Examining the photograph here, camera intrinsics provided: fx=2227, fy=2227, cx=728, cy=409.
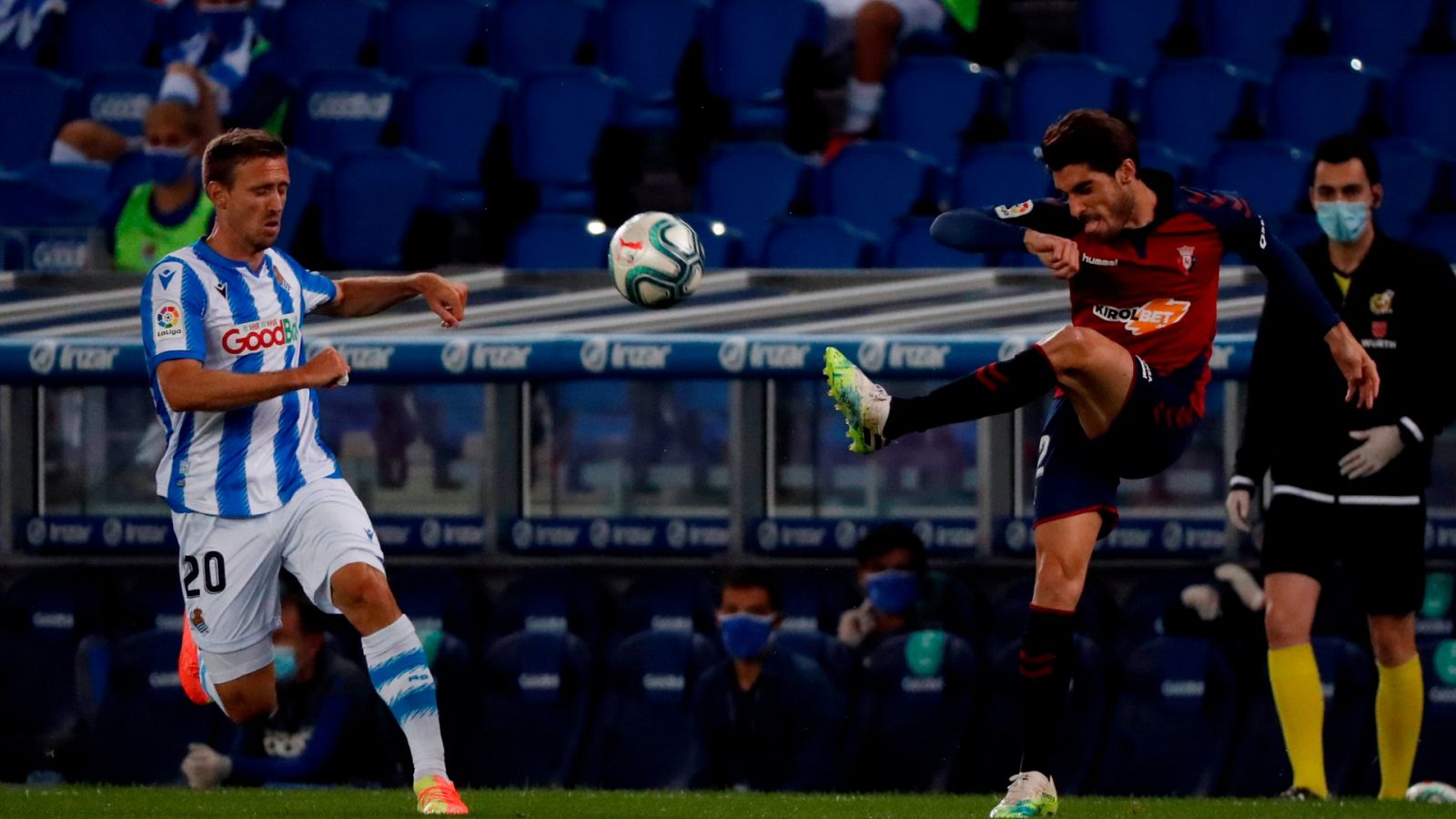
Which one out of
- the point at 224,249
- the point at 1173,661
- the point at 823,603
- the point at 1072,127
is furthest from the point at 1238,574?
the point at 224,249

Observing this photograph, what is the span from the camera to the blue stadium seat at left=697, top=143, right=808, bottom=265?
1009 cm

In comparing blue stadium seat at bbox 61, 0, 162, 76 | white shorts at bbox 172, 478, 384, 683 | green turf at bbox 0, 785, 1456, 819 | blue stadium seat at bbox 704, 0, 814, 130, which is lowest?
green turf at bbox 0, 785, 1456, 819

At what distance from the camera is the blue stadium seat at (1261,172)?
964 centimetres

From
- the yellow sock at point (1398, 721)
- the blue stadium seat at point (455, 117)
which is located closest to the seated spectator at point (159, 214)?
the blue stadium seat at point (455, 117)

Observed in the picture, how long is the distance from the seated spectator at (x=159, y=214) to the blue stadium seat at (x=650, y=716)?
9.92 ft

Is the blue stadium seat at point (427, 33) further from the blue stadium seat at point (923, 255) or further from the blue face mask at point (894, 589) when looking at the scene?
the blue face mask at point (894, 589)

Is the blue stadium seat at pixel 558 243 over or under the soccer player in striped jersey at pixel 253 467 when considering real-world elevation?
over

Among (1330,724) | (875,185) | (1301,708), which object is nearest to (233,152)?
(1301,708)

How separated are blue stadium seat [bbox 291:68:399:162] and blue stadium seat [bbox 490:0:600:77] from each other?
2.04 ft

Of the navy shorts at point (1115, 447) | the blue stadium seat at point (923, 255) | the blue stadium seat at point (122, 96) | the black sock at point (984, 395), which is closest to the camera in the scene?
the black sock at point (984, 395)

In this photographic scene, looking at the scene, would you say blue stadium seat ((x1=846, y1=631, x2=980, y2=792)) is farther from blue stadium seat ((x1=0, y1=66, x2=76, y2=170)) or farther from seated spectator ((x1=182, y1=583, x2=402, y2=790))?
blue stadium seat ((x1=0, y1=66, x2=76, y2=170))

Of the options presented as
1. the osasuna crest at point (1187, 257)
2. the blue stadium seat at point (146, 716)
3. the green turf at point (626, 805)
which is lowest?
the blue stadium seat at point (146, 716)

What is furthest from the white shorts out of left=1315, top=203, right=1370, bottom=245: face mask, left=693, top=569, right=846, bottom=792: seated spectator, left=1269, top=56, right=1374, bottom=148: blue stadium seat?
A: left=1269, top=56, right=1374, bottom=148: blue stadium seat

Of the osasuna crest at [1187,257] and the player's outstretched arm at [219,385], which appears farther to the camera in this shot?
the osasuna crest at [1187,257]
